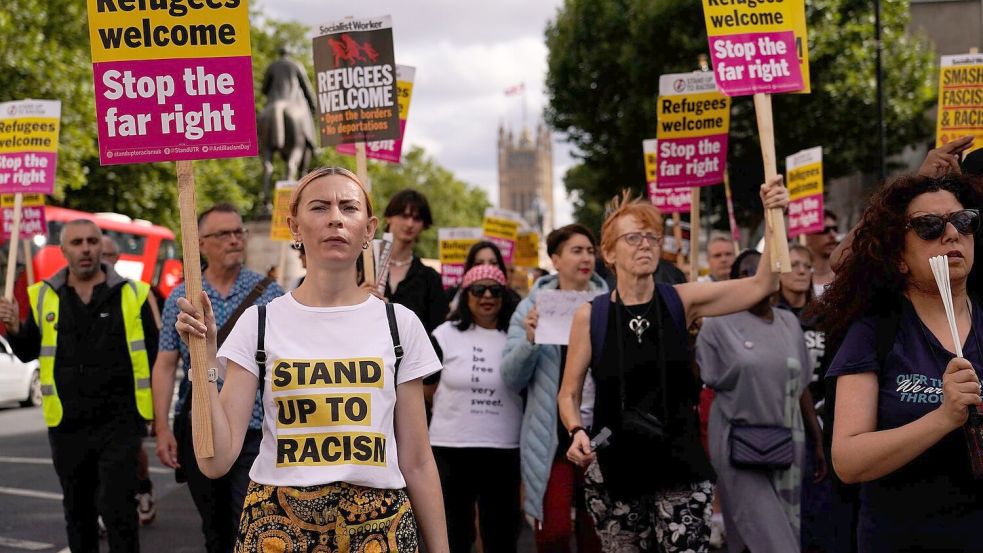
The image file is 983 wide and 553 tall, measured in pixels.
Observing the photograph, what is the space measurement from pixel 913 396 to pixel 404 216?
4392mm

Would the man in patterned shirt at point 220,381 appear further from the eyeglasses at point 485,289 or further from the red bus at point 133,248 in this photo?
the red bus at point 133,248

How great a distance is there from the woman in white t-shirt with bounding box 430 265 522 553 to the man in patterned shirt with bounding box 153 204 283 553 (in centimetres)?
107

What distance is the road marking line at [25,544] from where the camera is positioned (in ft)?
26.4

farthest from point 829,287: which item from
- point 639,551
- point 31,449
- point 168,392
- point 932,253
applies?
point 31,449

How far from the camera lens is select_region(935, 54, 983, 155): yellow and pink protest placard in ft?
25.4

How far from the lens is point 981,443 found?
2.98 meters

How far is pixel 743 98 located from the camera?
91.8ft

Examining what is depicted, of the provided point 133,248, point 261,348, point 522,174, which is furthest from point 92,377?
point 522,174

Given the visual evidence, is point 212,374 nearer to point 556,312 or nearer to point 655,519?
point 655,519

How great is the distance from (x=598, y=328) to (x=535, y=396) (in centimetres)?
120

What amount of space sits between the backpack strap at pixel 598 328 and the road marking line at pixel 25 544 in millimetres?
4800

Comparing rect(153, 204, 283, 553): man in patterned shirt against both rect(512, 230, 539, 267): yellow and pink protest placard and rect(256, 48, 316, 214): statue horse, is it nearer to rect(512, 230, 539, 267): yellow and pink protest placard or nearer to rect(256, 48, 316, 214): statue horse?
rect(512, 230, 539, 267): yellow and pink protest placard

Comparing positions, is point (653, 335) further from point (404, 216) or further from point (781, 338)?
point (404, 216)

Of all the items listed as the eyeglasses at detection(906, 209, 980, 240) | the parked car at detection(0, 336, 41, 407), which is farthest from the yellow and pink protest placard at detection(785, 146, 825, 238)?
the parked car at detection(0, 336, 41, 407)
